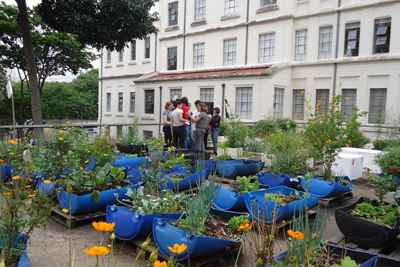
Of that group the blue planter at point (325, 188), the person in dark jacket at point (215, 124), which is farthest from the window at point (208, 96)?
the blue planter at point (325, 188)

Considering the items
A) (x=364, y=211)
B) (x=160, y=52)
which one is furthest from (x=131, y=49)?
(x=364, y=211)

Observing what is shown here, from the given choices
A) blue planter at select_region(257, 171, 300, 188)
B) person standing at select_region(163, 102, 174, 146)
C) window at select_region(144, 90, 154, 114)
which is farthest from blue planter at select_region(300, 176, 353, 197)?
window at select_region(144, 90, 154, 114)

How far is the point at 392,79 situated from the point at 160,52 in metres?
16.0

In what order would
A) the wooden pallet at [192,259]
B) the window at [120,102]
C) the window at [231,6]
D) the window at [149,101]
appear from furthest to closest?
the window at [120,102], the window at [149,101], the window at [231,6], the wooden pallet at [192,259]

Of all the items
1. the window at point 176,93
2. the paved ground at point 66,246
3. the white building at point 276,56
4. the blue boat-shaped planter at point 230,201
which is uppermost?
the white building at point 276,56

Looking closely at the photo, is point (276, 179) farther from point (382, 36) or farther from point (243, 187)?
point (382, 36)

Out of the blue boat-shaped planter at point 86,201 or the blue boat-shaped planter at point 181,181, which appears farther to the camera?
the blue boat-shaped planter at point 181,181

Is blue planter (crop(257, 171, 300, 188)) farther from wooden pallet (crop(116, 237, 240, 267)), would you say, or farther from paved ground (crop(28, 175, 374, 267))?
wooden pallet (crop(116, 237, 240, 267))

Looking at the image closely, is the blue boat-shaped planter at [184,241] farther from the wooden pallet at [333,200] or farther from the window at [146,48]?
the window at [146,48]

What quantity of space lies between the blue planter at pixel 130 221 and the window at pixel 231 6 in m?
18.8

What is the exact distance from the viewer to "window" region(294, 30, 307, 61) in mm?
17859

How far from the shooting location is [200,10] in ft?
72.9

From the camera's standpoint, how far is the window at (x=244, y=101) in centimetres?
1803

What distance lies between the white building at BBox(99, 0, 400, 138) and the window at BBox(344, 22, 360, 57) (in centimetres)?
5
